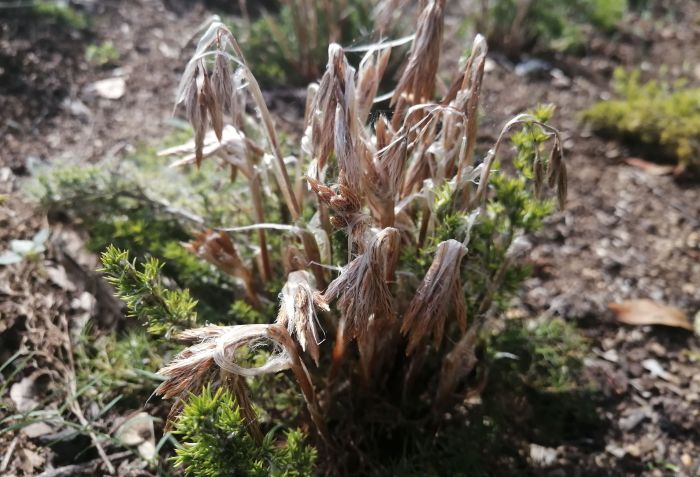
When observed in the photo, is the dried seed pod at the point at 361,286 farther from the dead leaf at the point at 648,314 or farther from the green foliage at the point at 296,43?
the green foliage at the point at 296,43

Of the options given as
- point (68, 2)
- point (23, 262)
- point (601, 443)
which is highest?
point (68, 2)

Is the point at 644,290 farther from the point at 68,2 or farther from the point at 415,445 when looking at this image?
the point at 68,2

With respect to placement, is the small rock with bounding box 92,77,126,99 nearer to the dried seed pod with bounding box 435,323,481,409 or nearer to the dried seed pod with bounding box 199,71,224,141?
the dried seed pod with bounding box 199,71,224,141

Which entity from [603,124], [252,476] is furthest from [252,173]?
[603,124]

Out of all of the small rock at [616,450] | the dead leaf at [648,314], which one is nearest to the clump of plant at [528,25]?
the dead leaf at [648,314]

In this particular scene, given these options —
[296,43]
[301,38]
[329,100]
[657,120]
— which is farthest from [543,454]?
[296,43]
